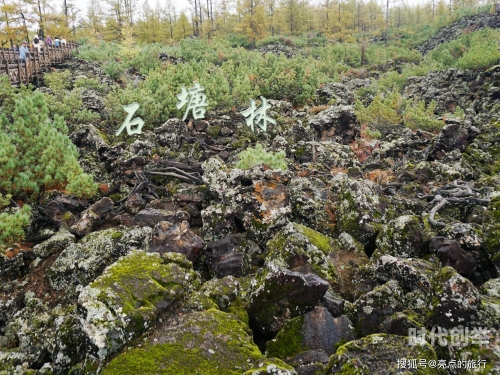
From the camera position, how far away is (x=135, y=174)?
10781 millimetres

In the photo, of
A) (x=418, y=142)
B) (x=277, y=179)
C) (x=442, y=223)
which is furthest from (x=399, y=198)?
(x=418, y=142)

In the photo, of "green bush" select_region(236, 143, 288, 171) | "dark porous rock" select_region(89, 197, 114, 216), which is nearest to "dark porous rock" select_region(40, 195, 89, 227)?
"dark porous rock" select_region(89, 197, 114, 216)

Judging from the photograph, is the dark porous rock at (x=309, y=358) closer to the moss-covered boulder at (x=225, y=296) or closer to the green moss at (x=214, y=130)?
the moss-covered boulder at (x=225, y=296)

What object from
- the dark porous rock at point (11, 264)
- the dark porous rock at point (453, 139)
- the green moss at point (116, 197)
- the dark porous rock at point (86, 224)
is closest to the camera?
the dark porous rock at point (11, 264)

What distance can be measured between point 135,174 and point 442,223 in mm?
8072

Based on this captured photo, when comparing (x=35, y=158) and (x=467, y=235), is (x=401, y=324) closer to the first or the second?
(x=467, y=235)

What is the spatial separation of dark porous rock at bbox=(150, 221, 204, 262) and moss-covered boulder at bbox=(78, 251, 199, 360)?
0.98 meters

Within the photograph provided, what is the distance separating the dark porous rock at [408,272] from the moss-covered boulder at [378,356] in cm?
170

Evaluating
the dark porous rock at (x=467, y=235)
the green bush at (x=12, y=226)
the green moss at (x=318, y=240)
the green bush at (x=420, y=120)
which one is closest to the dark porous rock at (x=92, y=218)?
the green bush at (x=12, y=226)

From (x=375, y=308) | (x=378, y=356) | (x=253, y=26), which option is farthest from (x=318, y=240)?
(x=253, y=26)

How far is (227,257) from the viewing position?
6914 millimetres

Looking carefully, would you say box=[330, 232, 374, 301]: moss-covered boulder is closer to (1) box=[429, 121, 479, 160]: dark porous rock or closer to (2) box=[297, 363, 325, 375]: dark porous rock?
(2) box=[297, 363, 325, 375]: dark porous rock

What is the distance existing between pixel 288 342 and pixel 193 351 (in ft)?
3.90

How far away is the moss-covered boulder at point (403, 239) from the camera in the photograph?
21.5ft
